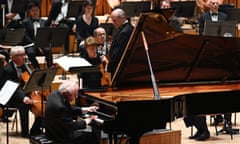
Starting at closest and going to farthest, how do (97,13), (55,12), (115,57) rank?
(115,57) → (55,12) → (97,13)

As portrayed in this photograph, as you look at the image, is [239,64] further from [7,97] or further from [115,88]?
[7,97]

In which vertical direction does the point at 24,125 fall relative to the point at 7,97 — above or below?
below

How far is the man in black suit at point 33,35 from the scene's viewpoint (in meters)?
12.8

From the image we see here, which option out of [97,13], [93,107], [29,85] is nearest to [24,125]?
[29,85]

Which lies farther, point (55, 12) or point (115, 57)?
point (55, 12)

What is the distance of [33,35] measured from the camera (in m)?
13.1

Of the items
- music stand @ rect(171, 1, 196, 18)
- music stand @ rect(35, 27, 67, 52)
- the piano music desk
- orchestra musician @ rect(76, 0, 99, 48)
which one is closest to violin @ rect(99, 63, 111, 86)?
the piano music desk

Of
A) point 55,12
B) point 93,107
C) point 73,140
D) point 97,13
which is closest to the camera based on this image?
point 93,107

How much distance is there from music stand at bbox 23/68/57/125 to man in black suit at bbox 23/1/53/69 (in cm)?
392

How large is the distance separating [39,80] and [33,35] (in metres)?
4.47

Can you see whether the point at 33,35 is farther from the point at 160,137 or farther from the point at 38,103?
the point at 160,137

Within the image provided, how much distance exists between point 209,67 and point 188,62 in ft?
1.22

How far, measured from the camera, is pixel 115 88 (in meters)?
7.85

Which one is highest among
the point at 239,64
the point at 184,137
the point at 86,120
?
the point at 239,64
